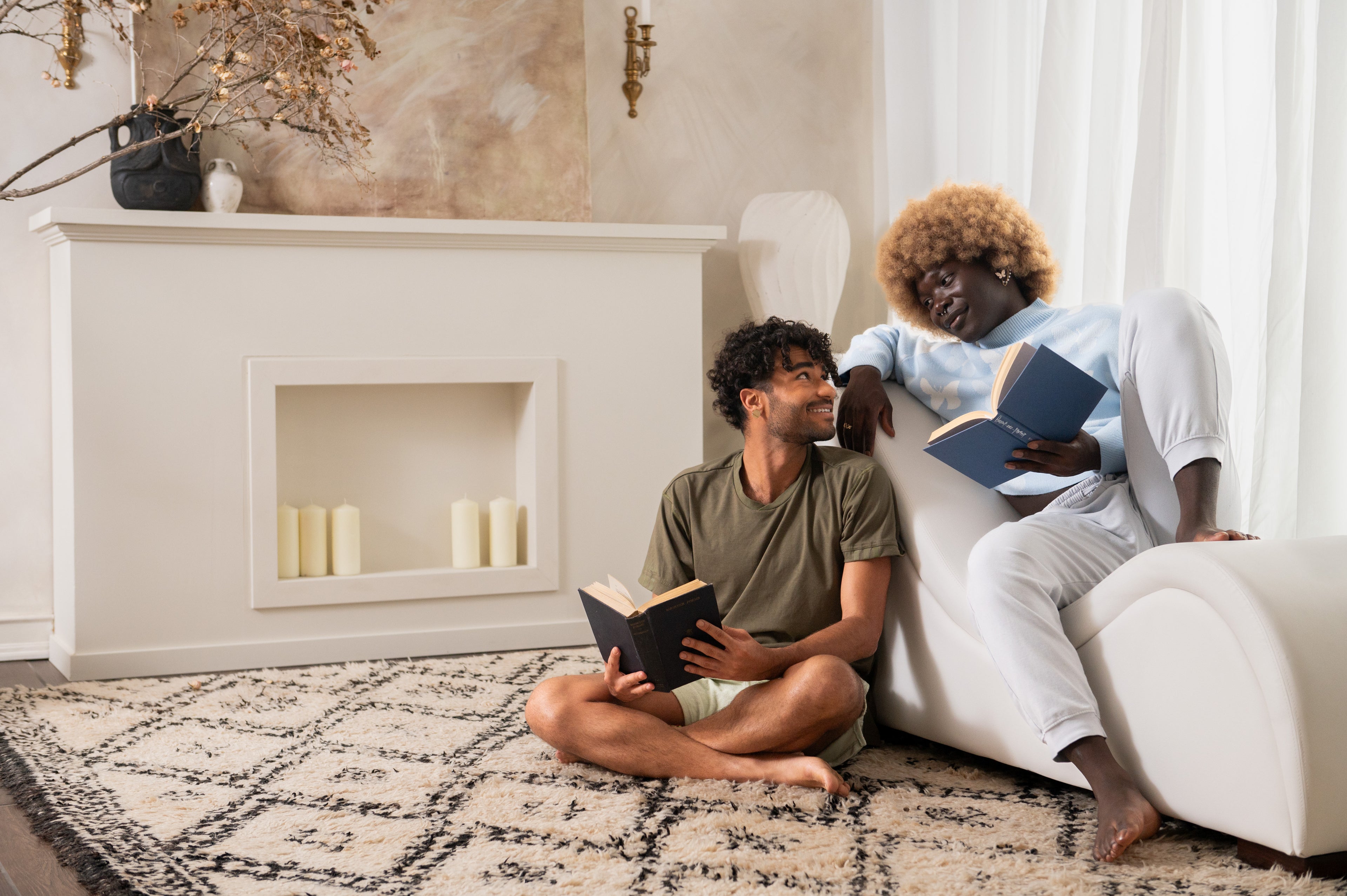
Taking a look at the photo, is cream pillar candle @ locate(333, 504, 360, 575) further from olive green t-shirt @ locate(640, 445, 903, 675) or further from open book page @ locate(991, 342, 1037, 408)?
open book page @ locate(991, 342, 1037, 408)

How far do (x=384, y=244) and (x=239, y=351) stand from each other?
448 mm

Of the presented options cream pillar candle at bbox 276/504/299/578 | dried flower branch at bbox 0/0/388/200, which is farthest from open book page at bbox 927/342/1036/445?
cream pillar candle at bbox 276/504/299/578

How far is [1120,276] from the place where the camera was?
270cm

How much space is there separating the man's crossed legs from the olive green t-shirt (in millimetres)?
164

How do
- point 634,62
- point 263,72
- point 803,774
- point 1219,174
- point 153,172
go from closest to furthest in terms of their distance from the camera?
point 803,774 < point 1219,174 < point 263,72 < point 153,172 < point 634,62

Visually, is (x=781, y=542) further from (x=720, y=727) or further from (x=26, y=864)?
(x=26, y=864)

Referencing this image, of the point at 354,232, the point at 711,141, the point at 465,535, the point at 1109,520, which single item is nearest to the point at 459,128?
the point at 354,232

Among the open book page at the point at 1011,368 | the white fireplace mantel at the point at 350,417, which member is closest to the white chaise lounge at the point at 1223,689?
the open book page at the point at 1011,368

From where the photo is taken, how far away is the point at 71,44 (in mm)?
3000

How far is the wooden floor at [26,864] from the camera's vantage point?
4.78 ft

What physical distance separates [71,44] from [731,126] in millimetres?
1877

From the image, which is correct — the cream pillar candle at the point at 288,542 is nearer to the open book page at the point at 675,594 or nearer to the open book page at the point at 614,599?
the open book page at the point at 614,599

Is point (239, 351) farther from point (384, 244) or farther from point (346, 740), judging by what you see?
point (346, 740)

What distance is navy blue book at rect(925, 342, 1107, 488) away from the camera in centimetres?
172
